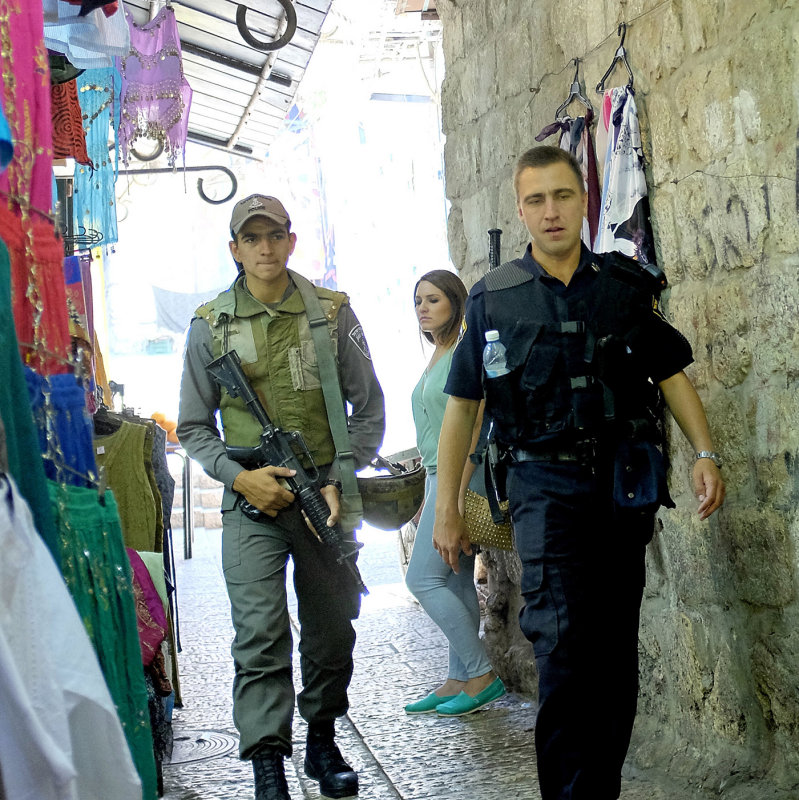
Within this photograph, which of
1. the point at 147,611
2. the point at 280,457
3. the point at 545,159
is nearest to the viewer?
the point at 545,159

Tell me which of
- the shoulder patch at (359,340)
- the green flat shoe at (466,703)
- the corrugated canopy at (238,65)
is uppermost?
the corrugated canopy at (238,65)

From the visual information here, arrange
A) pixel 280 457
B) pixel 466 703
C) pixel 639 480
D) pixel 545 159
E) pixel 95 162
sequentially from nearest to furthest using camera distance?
1. pixel 639 480
2. pixel 545 159
3. pixel 280 457
4. pixel 466 703
5. pixel 95 162

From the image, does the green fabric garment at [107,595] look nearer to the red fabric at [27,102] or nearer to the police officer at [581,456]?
the red fabric at [27,102]

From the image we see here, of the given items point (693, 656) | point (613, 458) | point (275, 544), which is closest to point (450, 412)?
point (613, 458)

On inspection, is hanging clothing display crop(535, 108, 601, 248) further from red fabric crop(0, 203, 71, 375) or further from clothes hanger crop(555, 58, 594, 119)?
red fabric crop(0, 203, 71, 375)

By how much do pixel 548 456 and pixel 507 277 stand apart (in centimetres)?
54

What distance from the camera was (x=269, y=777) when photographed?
10.8ft

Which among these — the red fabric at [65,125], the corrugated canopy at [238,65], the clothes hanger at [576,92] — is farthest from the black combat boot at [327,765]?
the corrugated canopy at [238,65]

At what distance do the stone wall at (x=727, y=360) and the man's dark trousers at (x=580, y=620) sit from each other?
0.49m

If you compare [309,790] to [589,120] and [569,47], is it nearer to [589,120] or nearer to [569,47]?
[589,120]

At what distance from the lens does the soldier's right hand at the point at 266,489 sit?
11.2 ft

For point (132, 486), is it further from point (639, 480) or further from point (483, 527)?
point (639, 480)

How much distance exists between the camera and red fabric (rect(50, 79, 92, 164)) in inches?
180

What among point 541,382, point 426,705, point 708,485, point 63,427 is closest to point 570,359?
point 541,382
